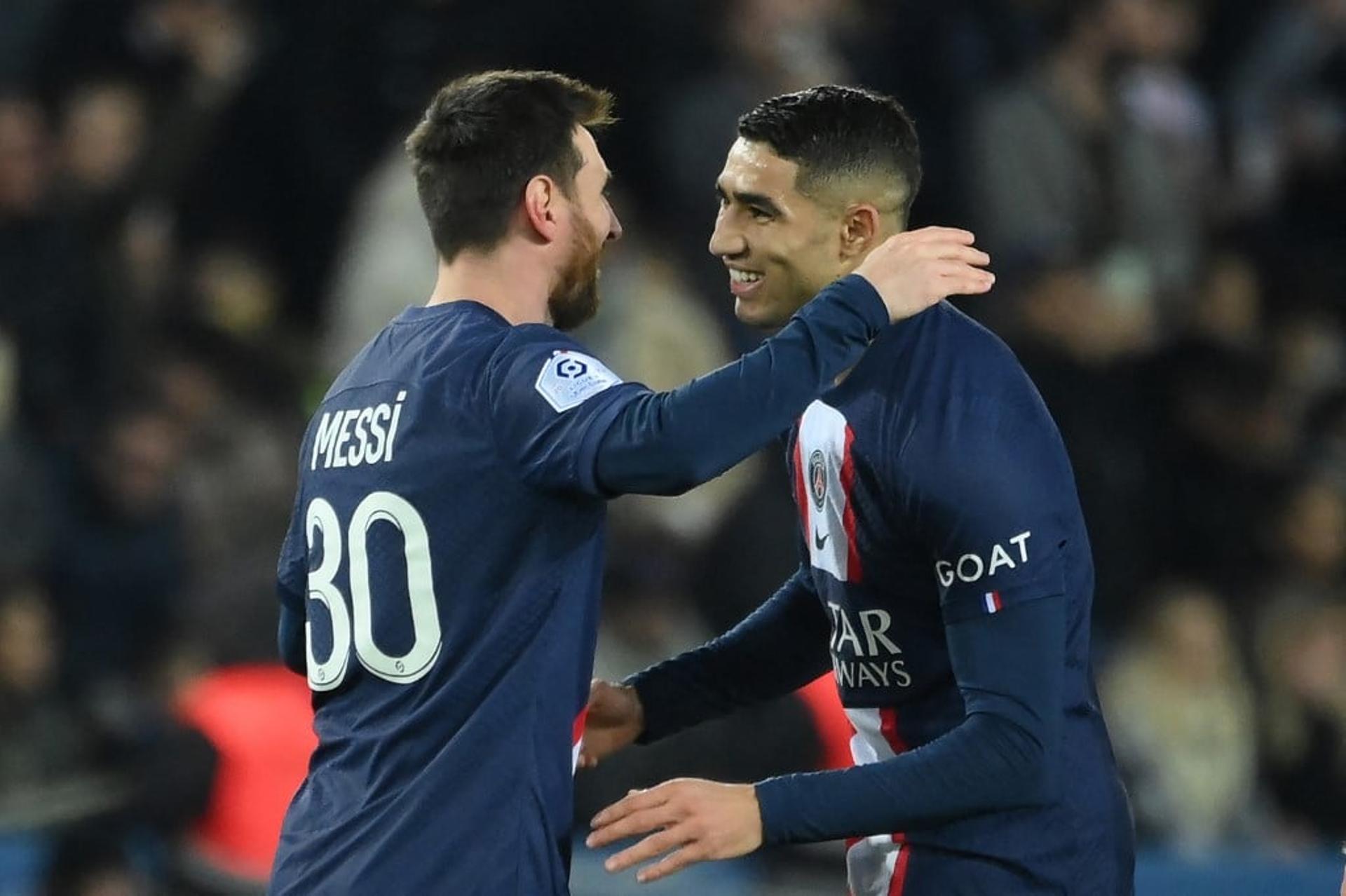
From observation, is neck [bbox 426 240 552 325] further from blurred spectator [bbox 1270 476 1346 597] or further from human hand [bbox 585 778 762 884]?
blurred spectator [bbox 1270 476 1346 597]

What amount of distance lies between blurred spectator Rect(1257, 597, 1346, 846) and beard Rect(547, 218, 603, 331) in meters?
4.52

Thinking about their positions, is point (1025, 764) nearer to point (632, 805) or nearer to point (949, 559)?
point (949, 559)

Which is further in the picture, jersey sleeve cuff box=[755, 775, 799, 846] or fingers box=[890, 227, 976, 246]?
fingers box=[890, 227, 976, 246]

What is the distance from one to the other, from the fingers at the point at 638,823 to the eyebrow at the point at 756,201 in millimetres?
933

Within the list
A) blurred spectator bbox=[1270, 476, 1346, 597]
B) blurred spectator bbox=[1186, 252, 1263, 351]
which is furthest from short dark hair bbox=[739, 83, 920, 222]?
blurred spectator bbox=[1186, 252, 1263, 351]

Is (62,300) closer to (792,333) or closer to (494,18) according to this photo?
(494,18)

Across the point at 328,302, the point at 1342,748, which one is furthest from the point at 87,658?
the point at 1342,748

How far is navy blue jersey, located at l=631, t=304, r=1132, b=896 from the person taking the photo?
3.04 meters

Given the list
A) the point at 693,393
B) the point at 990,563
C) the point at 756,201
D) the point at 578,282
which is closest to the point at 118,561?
the point at 578,282

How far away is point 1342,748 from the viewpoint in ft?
24.3

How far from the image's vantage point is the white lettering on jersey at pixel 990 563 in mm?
3066

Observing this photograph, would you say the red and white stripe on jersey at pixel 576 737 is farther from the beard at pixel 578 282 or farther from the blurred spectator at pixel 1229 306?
the blurred spectator at pixel 1229 306

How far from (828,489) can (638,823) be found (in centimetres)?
62

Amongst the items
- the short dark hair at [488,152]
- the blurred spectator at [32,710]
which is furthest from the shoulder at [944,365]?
the blurred spectator at [32,710]
